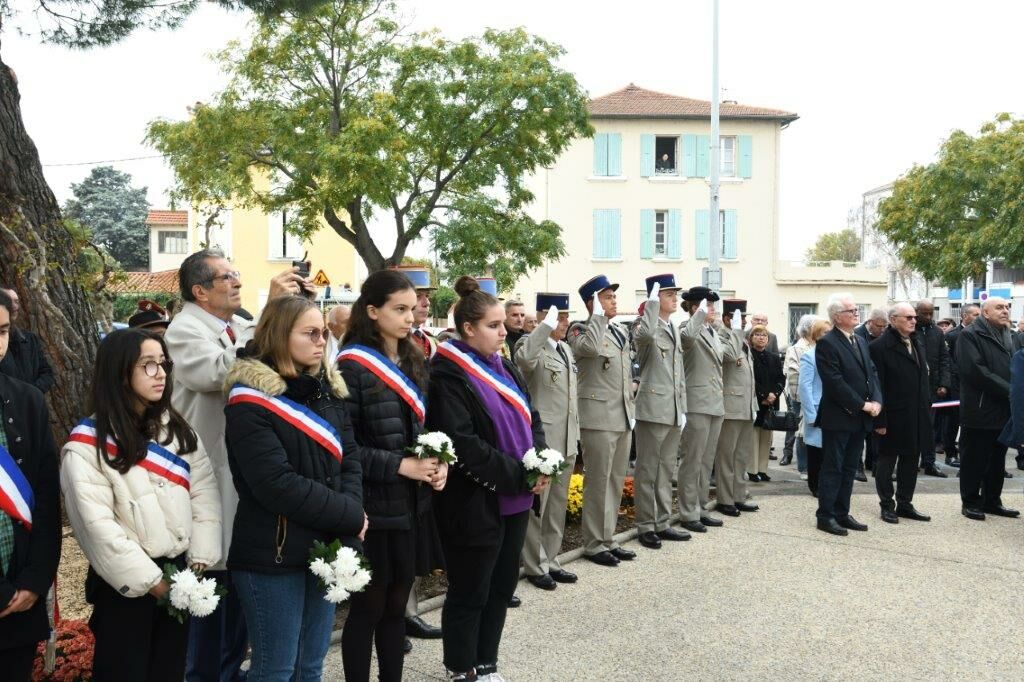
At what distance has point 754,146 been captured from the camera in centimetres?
3578

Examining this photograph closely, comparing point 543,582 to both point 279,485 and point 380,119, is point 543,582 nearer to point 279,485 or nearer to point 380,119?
point 279,485

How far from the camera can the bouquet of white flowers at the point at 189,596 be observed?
3.09 m

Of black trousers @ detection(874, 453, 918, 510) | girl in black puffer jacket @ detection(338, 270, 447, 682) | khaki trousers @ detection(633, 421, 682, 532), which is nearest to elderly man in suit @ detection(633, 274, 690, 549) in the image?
khaki trousers @ detection(633, 421, 682, 532)

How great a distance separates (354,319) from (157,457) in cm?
108

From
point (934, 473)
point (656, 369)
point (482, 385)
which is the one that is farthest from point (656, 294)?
point (934, 473)

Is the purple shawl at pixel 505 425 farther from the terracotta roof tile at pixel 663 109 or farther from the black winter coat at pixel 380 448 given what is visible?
the terracotta roof tile at pixel 663 109

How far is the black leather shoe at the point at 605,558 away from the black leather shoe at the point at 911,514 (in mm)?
3272

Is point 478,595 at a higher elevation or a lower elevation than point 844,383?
lower

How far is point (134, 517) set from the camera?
125 inches

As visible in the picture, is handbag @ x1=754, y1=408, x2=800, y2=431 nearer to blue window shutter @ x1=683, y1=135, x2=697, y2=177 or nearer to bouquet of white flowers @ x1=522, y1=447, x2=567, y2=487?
bouquet of white flowers @ x1=522, y1=447, x2=567, y2=487

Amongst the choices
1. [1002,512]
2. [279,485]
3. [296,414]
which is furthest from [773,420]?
[279,485]

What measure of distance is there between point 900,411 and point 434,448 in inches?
237

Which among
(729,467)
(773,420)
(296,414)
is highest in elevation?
(296,414)

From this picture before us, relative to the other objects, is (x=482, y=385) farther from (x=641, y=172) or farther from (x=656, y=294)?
(x=641, y=172)
